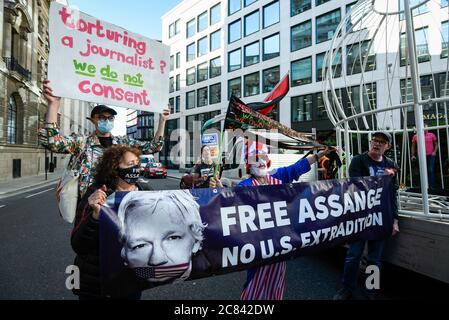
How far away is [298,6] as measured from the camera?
23.8 metres

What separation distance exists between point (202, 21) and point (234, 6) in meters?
5.66

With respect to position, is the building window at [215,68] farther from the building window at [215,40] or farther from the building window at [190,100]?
the building window at [190,100]

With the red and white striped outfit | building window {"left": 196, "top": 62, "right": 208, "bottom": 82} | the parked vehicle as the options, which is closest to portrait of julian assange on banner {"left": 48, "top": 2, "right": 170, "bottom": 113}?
the red and white striped outfit

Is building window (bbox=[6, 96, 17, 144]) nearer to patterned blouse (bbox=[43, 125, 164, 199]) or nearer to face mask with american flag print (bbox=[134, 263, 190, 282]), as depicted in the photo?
patterned blouse (bbox=[43, 125, 164, 199])

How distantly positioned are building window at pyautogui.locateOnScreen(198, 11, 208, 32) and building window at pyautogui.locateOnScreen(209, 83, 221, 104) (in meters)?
7.48

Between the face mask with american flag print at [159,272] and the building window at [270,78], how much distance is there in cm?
2494

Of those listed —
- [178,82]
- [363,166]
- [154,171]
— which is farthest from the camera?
[178,82]

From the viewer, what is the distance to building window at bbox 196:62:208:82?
1334 inches

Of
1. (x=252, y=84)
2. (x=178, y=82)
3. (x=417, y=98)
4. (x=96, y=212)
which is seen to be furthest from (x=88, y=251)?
(x=178, y=82)

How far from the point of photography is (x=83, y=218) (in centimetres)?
194

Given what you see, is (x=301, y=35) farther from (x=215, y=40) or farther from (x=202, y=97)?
(x=202, y=97)

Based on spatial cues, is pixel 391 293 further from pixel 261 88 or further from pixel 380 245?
pixel 261 88

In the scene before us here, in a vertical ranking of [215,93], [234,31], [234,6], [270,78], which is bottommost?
[270,78]

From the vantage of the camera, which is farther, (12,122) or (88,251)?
(12,122)
